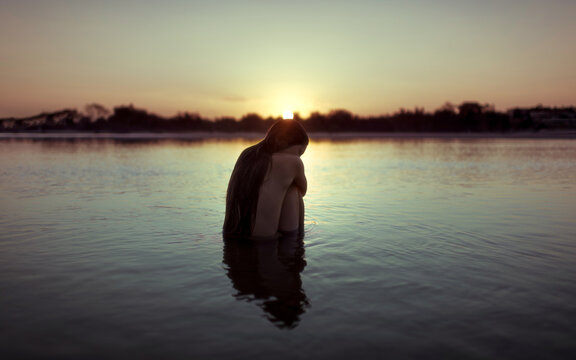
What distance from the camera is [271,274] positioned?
5.40 m

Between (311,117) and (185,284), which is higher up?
(311,117)

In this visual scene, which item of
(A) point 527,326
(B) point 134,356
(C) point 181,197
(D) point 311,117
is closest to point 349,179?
(C) point 181,197

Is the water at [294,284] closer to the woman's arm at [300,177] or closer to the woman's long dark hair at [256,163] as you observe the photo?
the woman's long dark hair at [256,163]

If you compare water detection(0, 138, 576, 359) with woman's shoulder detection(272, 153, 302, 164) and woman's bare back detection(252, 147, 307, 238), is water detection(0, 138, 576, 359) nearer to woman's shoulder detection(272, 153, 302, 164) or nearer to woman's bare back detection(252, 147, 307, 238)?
woman's bare back detection(252, 147, 307, 238)

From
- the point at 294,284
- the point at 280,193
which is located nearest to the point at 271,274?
the point at 294,284

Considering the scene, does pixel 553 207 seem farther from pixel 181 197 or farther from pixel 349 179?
pixel 181 197

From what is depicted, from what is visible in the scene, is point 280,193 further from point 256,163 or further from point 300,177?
point 256,163

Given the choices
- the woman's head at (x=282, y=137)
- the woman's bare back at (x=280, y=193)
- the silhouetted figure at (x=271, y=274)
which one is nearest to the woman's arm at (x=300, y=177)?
the woman's bare back at (x=280, y=193)

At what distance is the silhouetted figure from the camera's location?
4289 mm

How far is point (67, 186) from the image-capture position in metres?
14.1

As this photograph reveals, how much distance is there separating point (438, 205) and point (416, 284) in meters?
6.39

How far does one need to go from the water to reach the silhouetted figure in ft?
0.09

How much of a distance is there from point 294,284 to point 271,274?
0.48 m

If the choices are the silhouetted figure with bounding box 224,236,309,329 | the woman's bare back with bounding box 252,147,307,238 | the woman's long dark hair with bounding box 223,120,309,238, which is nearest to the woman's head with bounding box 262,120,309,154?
the woman's long dark hair with bounding box 223,120,309,238
